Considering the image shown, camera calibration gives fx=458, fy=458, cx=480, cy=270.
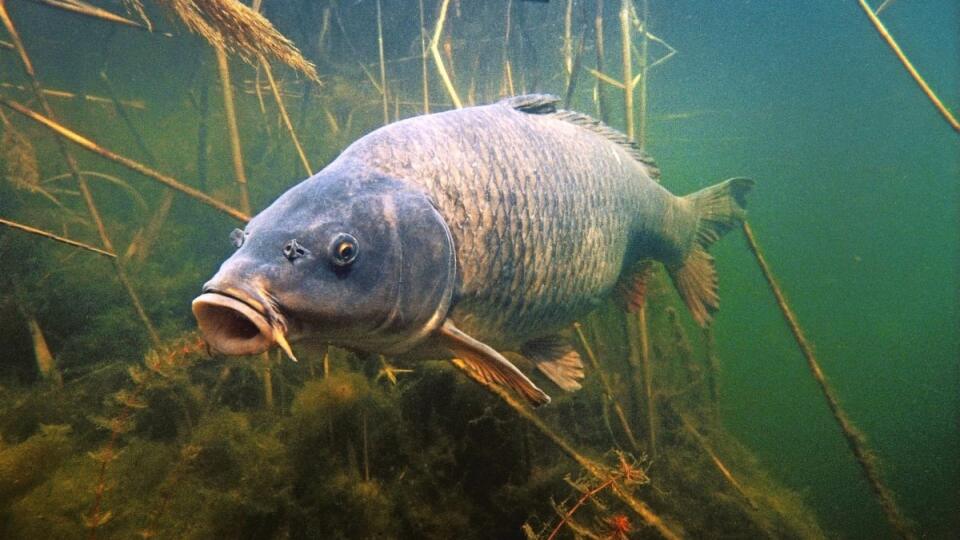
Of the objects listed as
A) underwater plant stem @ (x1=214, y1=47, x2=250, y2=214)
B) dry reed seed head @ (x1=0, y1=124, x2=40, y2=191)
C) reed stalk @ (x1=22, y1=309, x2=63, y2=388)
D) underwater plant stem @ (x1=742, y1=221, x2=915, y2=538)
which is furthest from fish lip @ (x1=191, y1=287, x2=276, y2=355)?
dry reed seed head @ (x1=0, y1=124, x2=40, y2=191)

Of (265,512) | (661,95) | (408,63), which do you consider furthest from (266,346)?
(661,95)

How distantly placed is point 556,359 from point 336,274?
1906 millimetres

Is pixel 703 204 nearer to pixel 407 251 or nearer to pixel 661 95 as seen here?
pixel 407 251

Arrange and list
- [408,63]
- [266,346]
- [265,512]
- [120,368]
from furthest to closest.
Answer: [408,63] → [120,368] → [265,512] → [266,346]

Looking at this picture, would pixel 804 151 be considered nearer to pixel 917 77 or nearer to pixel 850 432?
pixel 917 77

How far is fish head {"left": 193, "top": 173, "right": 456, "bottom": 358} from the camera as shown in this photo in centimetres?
171

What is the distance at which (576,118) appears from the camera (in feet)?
13.1

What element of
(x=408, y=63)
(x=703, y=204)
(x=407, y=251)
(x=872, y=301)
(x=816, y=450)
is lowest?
(x=872, y=301)

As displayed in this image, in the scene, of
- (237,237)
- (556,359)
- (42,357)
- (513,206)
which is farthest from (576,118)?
(42,357)

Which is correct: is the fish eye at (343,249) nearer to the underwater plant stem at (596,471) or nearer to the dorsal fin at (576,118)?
the underwater plant stem at (596,471)

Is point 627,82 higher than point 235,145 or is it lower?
higher

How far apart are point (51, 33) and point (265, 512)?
60.8 feet

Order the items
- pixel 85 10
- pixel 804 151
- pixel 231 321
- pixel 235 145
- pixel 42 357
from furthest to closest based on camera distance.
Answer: pixel 804 151 < pixel 42 357 < pixel 235 145 < pixel 85 10 < pixel 231 321

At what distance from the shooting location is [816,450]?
17.4 metres
